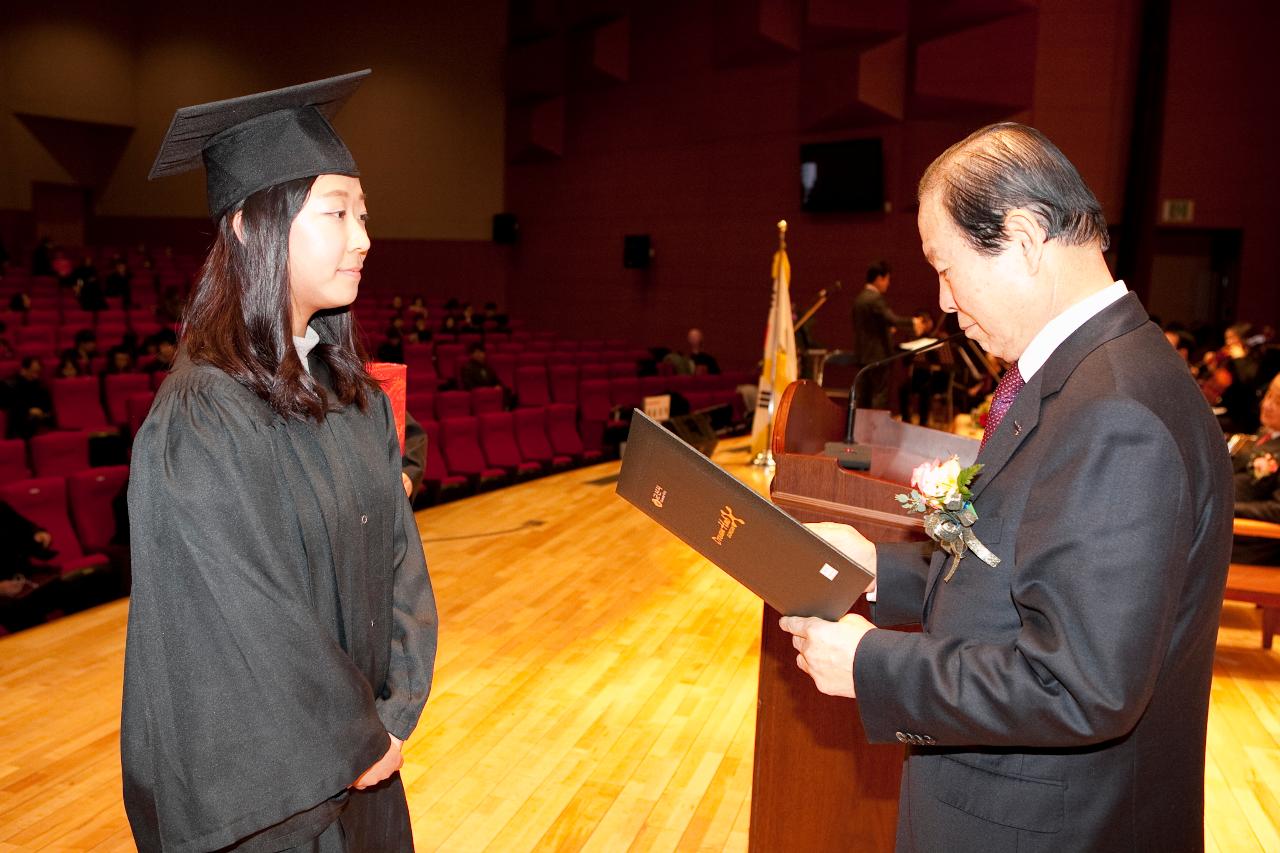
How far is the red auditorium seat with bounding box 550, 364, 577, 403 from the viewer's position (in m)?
10.3

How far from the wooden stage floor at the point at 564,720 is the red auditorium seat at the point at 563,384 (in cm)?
493

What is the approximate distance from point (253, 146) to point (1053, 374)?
1.18 metres

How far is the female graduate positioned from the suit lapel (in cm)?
94

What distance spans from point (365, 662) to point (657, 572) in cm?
384

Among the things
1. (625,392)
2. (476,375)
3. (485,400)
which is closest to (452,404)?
(485,400)

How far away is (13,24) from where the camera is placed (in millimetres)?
17453

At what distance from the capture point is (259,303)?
1431mm

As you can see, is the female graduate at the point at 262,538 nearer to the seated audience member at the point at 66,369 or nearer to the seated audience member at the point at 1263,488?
the seated audience member at the point at 1263,488

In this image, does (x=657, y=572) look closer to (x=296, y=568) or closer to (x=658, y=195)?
(x=296, y=568)

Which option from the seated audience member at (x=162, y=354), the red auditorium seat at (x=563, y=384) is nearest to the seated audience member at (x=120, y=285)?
the seated audience member at (x=162, y=354)

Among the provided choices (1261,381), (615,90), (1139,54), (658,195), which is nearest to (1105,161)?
(1139,54)

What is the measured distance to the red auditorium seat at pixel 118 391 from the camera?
7.57 m

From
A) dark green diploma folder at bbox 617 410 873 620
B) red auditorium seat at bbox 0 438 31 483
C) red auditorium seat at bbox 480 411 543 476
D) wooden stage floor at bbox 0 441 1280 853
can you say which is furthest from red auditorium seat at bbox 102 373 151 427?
dark green diploma folder at bbox 617 410 873 620

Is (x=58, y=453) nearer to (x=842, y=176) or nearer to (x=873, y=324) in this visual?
(x=873, y=324)
